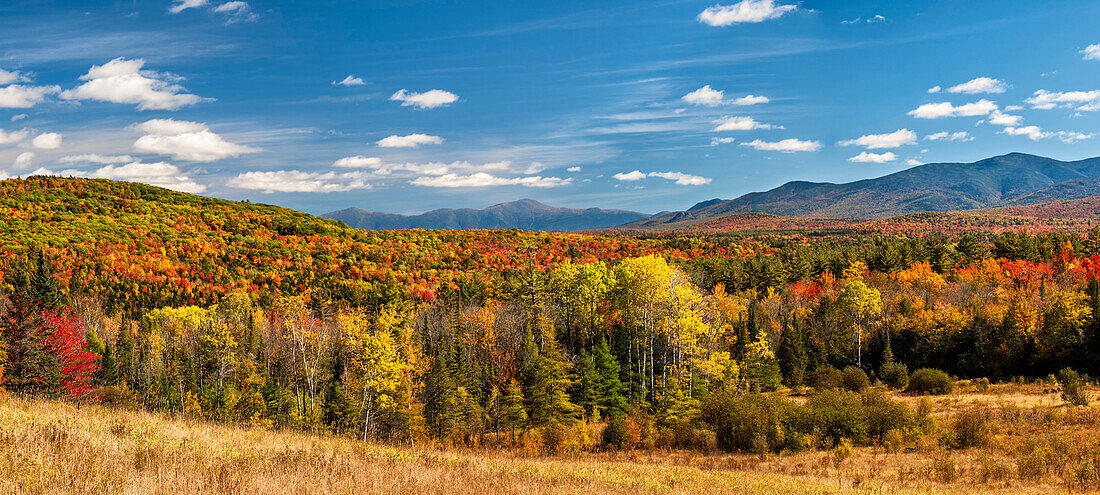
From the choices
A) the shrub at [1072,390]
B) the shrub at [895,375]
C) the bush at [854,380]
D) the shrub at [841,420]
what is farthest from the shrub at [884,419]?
the shrub at [895,375]

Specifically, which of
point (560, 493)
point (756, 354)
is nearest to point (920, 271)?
point (756, 354)

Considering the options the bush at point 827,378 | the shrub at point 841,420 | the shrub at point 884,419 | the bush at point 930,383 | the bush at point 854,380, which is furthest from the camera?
the bush at point 827,378

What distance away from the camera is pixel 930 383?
58656mm

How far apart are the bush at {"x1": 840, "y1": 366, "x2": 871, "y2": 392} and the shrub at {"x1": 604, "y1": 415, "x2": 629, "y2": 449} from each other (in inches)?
1142

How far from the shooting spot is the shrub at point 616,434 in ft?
145

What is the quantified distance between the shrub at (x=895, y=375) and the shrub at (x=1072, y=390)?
12728mm

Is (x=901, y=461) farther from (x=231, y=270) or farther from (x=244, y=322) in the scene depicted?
(x=231, y=270)

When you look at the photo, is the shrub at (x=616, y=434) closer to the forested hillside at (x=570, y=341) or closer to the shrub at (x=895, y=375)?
the forested hillside at (x=570, y=341)

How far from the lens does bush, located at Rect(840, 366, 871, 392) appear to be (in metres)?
58.7

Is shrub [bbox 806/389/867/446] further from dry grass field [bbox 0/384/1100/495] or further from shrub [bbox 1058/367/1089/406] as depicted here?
shrub [bbox 1058/367/1089/406]

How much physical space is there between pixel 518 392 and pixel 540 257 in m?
82.7

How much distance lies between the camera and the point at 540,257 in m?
131

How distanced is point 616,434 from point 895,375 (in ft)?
123

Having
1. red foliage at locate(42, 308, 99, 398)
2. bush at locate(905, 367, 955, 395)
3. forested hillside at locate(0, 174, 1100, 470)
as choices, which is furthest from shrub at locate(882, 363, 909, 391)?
red foliage at locate(42, 308, 99, 398)
